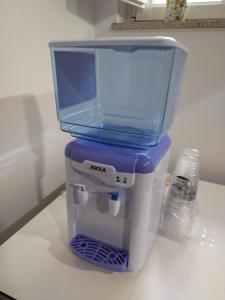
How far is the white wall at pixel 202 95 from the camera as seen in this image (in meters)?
0.90

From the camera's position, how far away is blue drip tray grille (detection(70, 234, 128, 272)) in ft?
1.66

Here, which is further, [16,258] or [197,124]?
[197,124]

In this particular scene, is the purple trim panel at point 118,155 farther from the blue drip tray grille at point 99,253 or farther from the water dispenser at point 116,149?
the blue drip tray grille at point 99,253

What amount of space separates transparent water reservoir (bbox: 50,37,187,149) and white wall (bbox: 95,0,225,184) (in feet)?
1.18

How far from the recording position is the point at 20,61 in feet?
2.17

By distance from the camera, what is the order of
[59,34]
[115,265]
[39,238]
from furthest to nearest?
[59,34] → [39,238] → [115,265]

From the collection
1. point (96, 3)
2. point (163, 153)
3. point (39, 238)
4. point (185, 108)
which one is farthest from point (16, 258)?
point (96, 3)

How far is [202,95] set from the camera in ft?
3.16

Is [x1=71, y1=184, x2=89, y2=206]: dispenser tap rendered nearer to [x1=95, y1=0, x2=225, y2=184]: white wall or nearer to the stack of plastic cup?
the stack of plastic cup

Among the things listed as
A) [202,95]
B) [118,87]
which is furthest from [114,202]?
[202,95]

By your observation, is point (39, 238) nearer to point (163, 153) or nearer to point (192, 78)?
point (163, 153)

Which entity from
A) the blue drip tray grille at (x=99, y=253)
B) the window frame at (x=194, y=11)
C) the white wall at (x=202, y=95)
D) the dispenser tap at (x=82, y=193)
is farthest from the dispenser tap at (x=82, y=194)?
the window frame at (x=194, y=11)

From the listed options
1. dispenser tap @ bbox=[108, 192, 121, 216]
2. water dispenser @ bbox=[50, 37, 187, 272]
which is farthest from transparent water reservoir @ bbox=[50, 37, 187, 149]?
dispenser tap @ bbox=[108, 192, 121, 216]

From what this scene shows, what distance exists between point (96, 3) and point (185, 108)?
63 centimetres
